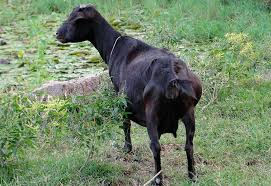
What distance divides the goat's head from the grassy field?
66cm

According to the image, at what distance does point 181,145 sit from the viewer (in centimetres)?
690

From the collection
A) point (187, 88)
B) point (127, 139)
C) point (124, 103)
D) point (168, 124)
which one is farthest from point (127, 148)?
point (187, 88)

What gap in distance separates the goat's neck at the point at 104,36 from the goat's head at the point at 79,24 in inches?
2.8

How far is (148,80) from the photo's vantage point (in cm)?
570

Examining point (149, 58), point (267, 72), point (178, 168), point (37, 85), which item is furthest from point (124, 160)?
point (267, 72)

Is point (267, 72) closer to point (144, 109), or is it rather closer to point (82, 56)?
point (82, 56)

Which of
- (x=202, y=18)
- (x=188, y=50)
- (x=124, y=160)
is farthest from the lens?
(x=202, y=18)

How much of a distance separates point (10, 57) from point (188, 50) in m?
2.95

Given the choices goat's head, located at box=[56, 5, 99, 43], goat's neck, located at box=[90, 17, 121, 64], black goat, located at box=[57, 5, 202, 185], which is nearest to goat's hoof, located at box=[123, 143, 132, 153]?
black goat, located at box=[57, 5, 202, 185]

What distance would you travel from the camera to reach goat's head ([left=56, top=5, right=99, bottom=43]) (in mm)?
6879

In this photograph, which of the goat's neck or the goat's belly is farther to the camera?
the goat's neck

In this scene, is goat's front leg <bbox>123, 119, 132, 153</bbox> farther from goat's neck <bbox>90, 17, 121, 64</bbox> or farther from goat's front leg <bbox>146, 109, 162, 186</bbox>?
goat's front leg <bbox>146, 109, 162, 186</bbox>

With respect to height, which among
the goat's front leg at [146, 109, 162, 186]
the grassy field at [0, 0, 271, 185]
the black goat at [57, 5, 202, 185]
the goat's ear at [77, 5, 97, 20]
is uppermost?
the goat's ear at [77, 5, 97, 20]

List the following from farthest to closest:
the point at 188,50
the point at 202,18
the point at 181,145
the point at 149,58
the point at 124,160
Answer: the point at 202,18 → the point at 188,50 → the point at 181,145 → the point at 124,160 → the point at 149,58
